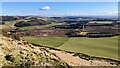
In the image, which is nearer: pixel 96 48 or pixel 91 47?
pixel 96 48

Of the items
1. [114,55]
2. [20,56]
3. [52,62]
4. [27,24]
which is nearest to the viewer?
[20,56]

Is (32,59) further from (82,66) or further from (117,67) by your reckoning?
(117,67)

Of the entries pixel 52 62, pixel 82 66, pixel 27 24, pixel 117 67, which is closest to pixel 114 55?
pixel 117 67

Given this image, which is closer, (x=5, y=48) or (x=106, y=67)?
(x=5, y=48)

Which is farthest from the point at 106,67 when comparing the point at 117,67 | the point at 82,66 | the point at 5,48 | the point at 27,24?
the point at 27,24

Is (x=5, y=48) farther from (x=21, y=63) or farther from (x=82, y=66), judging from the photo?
(x=82, y=66)

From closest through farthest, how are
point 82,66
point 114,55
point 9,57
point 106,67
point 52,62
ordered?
1. point 9,57
2. point 52,62
3. point 82,66
4. point 106,67
5. point 114,55

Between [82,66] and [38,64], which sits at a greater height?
[38,64]

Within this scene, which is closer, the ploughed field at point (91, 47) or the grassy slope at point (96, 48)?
the grassy slope at point (96, 48)

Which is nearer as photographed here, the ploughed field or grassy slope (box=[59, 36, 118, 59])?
grassy slope (box=[59, 36, 118, 59])
